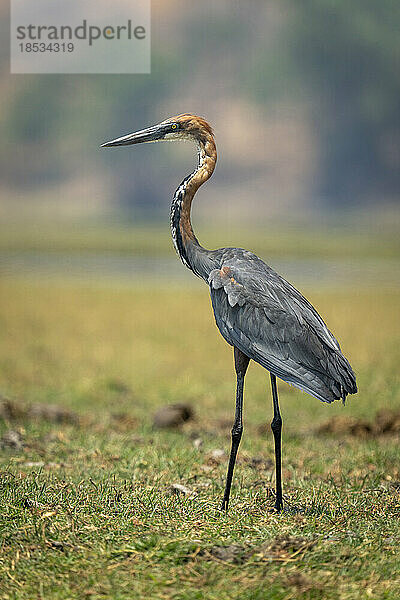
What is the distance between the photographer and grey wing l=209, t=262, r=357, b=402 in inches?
251

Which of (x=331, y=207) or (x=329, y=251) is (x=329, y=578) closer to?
(x=329, y=251)

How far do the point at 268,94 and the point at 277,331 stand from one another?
132 meters

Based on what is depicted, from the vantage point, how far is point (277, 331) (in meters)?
6.45

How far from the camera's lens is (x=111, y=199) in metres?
136

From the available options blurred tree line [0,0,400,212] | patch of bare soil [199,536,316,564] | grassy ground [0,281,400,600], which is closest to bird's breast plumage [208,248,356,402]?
grassy ground [0,281,400,600]

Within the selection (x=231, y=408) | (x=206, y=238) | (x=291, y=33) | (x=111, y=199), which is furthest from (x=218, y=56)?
(x=231, y=408)

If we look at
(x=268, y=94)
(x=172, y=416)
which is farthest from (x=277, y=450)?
(x=268, y=94)

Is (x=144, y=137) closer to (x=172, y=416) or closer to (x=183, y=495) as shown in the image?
(x=183, y=495)

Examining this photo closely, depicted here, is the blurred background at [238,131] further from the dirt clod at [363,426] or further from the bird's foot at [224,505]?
the bird's foot at [224,505]

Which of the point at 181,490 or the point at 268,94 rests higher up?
the point at 268,94

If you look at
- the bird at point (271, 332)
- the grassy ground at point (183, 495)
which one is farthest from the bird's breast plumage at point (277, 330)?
the grassy ground at point (183, 495)

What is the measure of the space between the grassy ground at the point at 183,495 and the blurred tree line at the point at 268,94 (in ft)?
381

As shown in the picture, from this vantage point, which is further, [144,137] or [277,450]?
[144,137]

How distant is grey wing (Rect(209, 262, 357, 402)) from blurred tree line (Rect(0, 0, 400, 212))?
122763 millimetres
